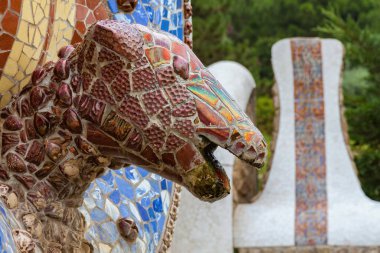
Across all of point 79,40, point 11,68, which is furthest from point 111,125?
point 79,40

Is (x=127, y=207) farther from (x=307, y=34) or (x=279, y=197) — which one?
(x=307, y=34)

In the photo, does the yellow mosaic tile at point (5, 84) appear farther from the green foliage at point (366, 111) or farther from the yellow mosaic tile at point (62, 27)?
the green foliage at point (366, 111)

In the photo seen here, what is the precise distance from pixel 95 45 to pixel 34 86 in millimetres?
152

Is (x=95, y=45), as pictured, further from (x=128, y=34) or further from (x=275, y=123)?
(x=275, y=123)

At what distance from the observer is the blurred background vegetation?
8.42m

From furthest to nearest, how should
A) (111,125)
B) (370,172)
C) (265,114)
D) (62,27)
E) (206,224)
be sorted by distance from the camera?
(265,114)
(370,172)
(206,224)
(62,27)
(111,125)

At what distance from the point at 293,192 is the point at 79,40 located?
169 inches

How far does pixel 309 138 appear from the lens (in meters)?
6.59

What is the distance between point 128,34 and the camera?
1963 mm

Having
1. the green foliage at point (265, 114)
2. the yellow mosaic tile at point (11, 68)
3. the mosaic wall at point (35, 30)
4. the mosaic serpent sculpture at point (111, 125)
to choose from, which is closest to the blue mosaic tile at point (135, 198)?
the mosaic wall at point (35, 30)

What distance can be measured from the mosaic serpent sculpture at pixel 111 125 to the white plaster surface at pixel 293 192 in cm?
399

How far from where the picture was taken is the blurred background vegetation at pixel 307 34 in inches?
332

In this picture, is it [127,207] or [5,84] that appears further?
[127,207]

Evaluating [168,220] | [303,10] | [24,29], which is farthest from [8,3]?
[303,10]
